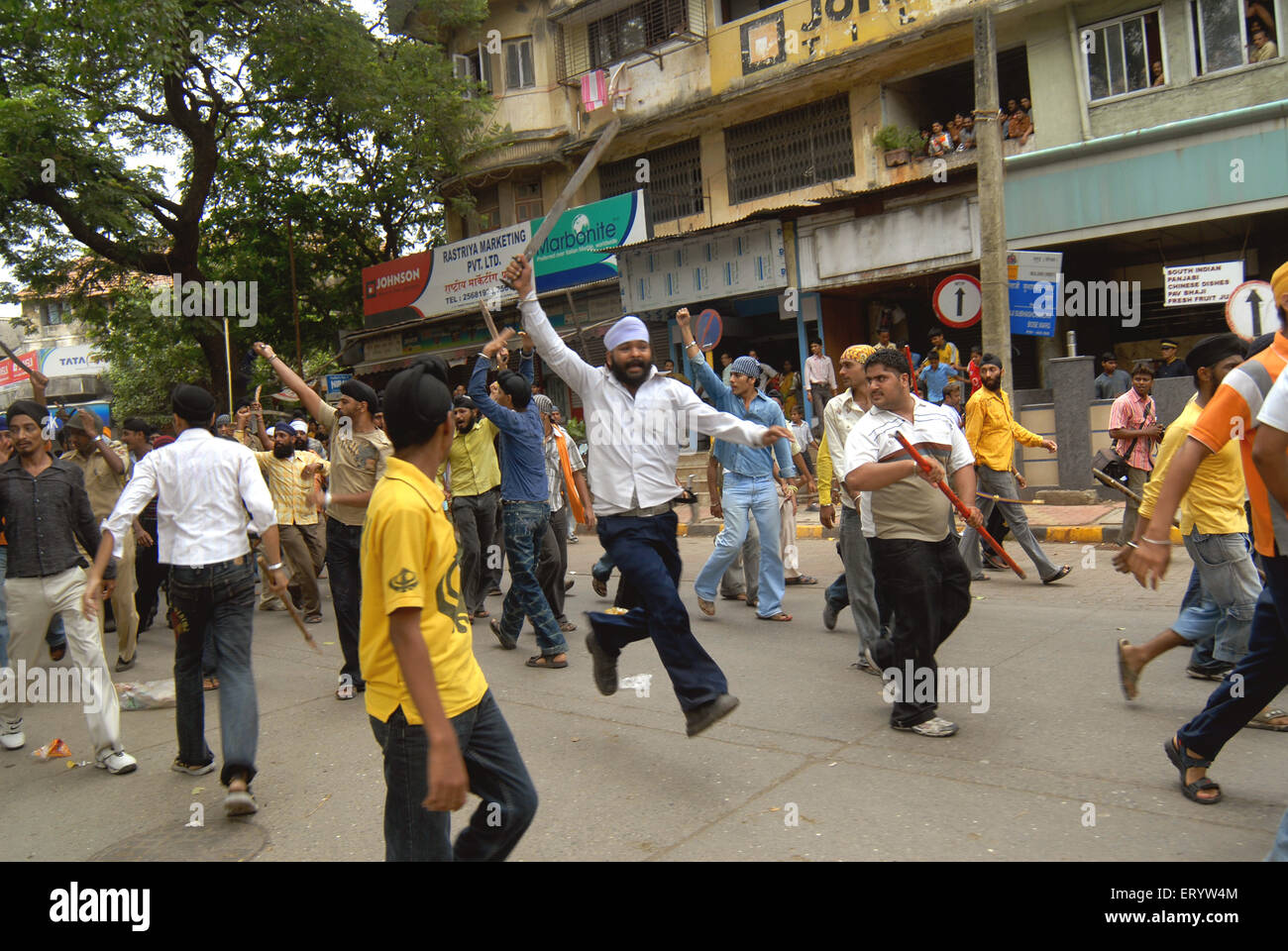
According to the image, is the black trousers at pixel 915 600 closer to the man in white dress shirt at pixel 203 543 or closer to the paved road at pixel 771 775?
the paved road at pixel 771 775

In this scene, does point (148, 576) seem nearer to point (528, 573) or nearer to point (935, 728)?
point (528, 573)

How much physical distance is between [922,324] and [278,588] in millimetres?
15147

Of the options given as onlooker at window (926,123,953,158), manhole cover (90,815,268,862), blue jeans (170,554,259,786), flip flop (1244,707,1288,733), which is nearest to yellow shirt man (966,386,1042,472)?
flip flop (1244,707,1288,733)

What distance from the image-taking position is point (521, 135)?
69.6 ft

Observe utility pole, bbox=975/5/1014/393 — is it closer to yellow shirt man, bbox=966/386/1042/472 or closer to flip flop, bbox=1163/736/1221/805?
yellow shirt man, bbox=966/386/1042/472

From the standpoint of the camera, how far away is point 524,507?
6586 mm

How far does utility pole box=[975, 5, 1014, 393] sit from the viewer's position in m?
11.2

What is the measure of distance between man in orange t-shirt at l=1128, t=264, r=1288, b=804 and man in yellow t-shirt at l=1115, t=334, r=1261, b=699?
954 millimetres

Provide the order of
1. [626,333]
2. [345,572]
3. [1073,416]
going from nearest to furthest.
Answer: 1. [626,333]
2. [345,572]
3. [1073,416]

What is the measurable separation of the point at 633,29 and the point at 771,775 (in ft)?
60.5

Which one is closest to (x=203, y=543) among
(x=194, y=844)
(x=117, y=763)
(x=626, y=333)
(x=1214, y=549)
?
(x=194, y=844)

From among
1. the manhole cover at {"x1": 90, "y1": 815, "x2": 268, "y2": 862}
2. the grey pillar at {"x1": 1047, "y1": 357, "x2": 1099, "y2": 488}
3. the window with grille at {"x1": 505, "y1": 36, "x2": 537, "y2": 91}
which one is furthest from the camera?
the window with grille at {"x1": 505, "y1": 36, "x2": 537, "y2": 91}

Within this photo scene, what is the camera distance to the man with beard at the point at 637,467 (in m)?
4.24
